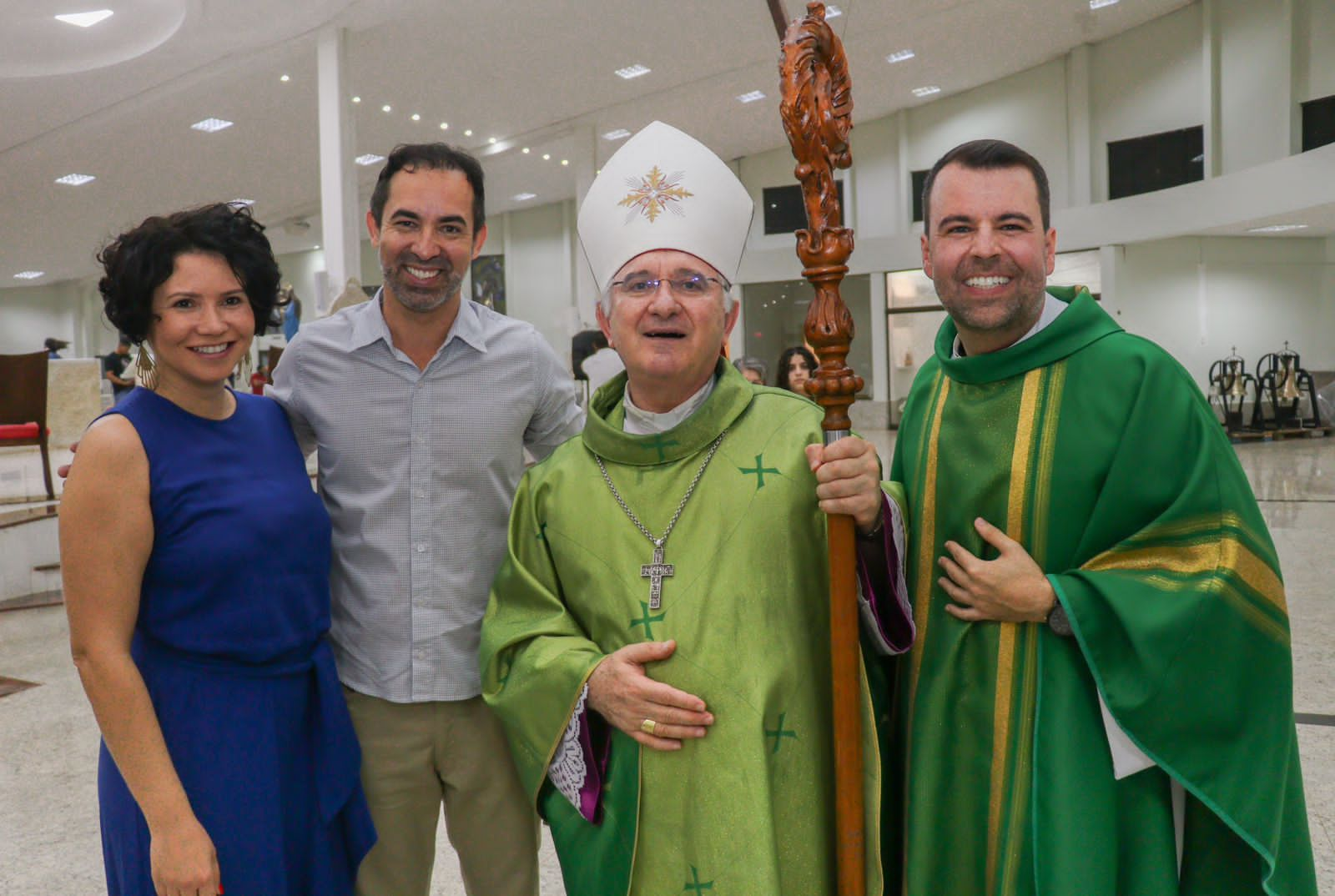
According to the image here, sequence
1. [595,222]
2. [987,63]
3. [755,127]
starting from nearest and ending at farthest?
1. [595,222]
2. [987,63]
3. [755,127]

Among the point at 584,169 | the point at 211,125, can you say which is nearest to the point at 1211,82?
the point at 584,169

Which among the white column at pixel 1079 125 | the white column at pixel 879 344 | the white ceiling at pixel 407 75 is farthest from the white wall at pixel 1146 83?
the white column at pixel 879 344

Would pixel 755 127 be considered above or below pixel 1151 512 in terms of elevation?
above

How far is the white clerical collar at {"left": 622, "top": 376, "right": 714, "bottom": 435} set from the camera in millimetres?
1748

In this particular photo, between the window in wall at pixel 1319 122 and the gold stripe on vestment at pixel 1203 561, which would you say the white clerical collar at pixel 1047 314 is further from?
the window in wall at pixel 1319 122

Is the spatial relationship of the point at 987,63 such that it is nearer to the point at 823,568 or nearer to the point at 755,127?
the point at 755,127

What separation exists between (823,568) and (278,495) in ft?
2.98

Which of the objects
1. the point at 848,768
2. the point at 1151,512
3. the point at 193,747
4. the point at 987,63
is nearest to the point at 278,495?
the point at 193,747

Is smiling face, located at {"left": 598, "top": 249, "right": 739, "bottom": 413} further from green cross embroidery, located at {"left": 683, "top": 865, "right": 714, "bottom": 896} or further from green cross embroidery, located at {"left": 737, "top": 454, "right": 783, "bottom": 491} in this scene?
green cross embroidery, located at {"left": 683, "top": 865, "right": 714, "bottom": 896}

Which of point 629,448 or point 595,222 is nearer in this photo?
point 629,448

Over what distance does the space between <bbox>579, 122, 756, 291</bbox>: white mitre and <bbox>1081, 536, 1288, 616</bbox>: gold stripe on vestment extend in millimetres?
798

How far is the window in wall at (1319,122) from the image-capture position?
1290 centimetres

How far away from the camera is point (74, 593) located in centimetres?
153

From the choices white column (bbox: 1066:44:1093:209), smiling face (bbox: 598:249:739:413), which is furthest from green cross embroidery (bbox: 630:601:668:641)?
white column (bbox: 1066:44:1093:209)
